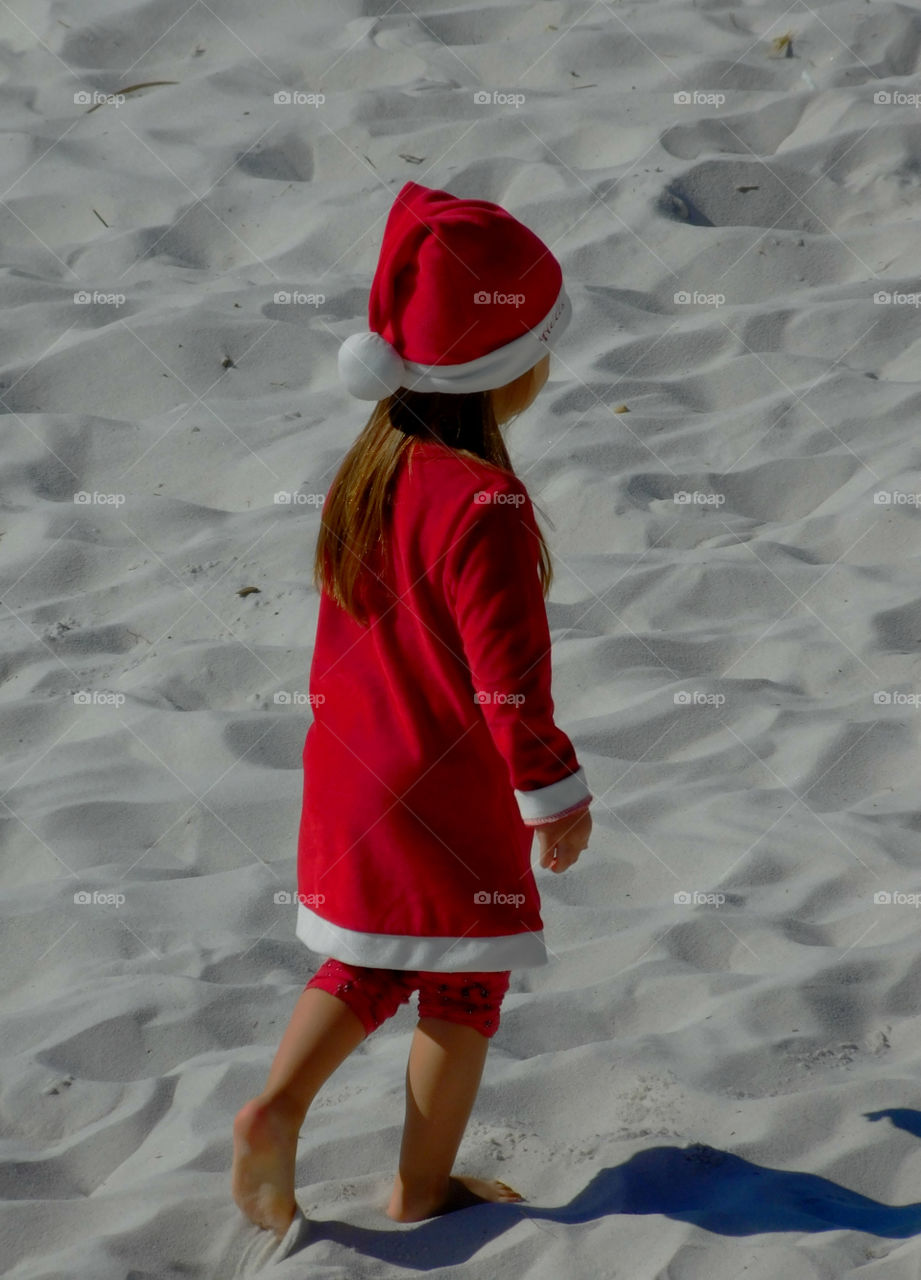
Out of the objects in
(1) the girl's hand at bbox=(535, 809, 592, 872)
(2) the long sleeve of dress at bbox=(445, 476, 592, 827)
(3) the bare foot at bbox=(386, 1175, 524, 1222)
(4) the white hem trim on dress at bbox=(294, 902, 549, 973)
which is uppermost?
(2) the long sleeve of dress at bbox=(445, 476, 592, 827)

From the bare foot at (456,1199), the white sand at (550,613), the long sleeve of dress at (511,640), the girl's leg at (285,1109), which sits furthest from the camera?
the white sand at (550,613)

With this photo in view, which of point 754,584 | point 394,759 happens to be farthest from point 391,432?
point 754,584

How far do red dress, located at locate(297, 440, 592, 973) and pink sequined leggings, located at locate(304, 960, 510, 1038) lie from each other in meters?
0.04

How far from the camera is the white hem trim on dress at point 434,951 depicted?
1.91 meters

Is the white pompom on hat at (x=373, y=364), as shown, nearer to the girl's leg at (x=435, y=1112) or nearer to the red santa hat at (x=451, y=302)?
the red santa hat at (x=451, y=302)

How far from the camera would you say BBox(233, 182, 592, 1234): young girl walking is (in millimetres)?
1865

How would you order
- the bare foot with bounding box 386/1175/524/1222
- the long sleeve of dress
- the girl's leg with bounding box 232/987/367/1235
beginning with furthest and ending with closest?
the bare foot with bounding box 386/1175/524/1222 → the girl's leg with bounding box 232/987/367/1235 → the long sleeve of dress

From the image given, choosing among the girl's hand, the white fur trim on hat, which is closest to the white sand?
the girl's hand

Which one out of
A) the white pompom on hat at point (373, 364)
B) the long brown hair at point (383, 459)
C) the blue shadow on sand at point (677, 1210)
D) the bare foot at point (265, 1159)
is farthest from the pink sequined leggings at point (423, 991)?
the white pompom on hat at point (373, 364)

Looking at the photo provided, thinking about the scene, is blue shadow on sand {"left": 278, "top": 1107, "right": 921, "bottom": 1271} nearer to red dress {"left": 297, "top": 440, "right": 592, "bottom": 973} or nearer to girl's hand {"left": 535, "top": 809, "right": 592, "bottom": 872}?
red dress {"left": 297, "top": 440, "right": 592, "bottom": 973}

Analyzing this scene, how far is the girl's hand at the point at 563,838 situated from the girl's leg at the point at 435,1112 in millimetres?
266

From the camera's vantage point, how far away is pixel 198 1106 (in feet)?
7.55

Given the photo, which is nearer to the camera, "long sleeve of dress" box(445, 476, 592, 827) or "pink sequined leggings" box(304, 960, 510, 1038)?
"long sleeve of dress" box(445, 476, 592, 827)

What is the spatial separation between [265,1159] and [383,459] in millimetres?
903
